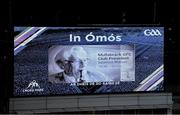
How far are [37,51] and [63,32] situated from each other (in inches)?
31.8

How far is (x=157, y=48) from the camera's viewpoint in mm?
13984

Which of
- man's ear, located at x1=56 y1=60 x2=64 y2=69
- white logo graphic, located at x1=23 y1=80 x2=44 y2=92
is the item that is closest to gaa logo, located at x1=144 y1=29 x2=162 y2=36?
man's ear, located at x1=56 y1=60 x2=64 y2=69

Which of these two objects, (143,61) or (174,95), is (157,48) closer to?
(143,61)

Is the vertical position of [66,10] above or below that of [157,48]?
above

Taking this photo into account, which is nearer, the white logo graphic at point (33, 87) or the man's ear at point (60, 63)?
the white logo graphic at point (33, 87)

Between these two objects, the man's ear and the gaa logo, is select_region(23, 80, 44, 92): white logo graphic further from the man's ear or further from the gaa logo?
the gaa logo

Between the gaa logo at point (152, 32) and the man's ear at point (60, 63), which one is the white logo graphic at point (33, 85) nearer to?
the man's ear at point (60, 63)

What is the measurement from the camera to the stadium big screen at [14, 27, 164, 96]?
43.1ft

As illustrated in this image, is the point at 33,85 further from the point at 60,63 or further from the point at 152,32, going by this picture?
the point at 152,32

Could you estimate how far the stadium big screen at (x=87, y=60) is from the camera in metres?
13.1

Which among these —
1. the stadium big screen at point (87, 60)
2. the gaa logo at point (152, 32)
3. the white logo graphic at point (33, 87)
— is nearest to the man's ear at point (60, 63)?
the stadium big screen at point (87, 60)

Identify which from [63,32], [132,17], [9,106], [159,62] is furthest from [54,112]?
[132,17]

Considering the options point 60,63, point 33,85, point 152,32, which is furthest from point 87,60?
point 152,32

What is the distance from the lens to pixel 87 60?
13555 mm
